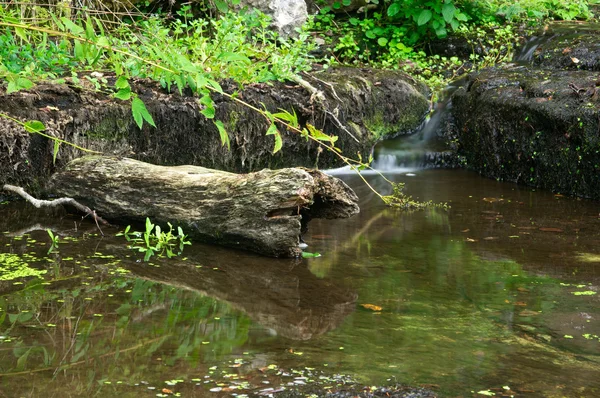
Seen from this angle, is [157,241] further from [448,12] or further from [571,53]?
[448,12]

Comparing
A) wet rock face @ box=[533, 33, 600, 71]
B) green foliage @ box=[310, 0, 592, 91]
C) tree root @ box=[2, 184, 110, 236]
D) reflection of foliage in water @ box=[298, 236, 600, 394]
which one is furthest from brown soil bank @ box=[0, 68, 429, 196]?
reflection of foliage in water @ box=[298, 236, 600, 394]

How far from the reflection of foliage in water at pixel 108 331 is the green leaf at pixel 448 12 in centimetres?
808

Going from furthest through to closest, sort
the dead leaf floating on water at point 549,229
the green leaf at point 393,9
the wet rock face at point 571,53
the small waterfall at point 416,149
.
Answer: the green leaf at point 393,9, the wet rock face at point 571,53, the small waterfall at point 416,149, the dead leaf floating on water at point 549,229

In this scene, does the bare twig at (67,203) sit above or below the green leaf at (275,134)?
below

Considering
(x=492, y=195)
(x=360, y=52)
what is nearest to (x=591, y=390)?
(x=492, y=195)

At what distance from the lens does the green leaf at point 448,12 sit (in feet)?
37.8

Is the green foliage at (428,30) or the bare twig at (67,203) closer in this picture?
the bare twig at (67,203)

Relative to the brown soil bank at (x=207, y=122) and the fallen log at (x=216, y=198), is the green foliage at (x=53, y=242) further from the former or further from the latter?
the brown soil bank at (x=207, y=122)

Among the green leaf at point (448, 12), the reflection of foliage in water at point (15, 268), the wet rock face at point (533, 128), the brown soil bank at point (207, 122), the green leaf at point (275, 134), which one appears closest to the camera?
the green leaf at point (275, 134)

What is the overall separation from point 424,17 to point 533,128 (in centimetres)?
381

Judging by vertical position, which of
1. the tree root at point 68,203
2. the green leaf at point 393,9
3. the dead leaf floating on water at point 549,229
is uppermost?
the green leaf at point 393,9

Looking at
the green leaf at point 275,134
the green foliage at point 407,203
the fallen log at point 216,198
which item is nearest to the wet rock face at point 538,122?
the green foliage at point 407,203

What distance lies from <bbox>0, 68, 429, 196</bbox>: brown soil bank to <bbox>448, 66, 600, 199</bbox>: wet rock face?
1072 mm

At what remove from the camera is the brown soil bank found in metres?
7.30
